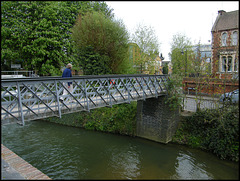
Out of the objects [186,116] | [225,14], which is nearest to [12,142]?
[186,116]

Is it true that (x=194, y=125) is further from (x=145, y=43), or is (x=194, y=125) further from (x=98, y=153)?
(x=145, y=43)

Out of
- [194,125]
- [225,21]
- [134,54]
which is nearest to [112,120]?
[194,125]

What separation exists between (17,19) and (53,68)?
594 centimetres

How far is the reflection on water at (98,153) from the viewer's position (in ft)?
33.4

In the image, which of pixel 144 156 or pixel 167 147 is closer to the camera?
pixel 144 156

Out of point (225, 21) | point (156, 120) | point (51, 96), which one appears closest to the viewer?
point (51, 96)

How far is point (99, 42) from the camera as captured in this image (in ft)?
68.3

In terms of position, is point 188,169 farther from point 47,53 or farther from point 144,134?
point 47,53

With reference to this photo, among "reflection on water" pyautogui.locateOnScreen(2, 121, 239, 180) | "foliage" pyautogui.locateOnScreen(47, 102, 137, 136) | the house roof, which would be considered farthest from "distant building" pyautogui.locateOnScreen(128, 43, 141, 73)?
"reflection on water" pyautogui.locateOnScreen(2, 121, 239, 180)

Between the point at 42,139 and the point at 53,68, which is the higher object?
the point at 53,68

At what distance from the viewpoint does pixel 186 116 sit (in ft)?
52.1

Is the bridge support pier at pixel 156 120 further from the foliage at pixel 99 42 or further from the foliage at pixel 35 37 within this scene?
the foliage at pixel 35 37

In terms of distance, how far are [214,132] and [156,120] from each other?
4344 millimetres

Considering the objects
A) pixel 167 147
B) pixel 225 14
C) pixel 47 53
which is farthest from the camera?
pixel 225 14
